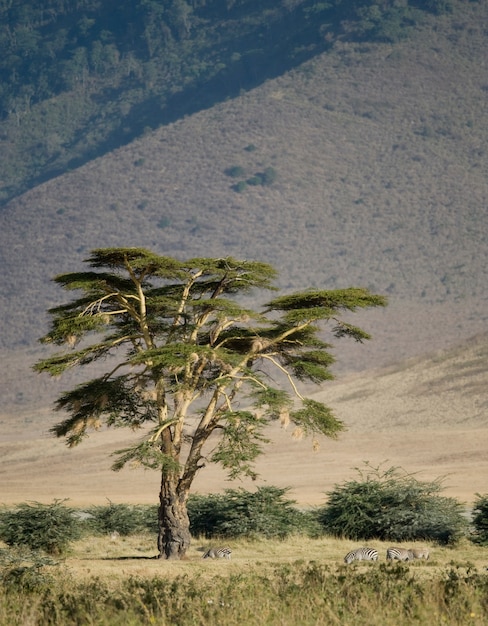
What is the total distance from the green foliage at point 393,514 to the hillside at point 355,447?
19.0 metres

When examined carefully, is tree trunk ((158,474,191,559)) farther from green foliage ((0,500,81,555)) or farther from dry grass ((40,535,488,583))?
green foliage ((0,500,81,555))

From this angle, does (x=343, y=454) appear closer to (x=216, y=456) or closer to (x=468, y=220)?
(x=216, y=456)

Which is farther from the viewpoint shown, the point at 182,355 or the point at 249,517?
the point at 249,517

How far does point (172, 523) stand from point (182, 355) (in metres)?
3.64

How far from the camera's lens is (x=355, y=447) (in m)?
82.9

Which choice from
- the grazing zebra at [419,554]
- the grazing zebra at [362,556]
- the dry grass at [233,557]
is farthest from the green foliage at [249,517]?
the grazing zebra at [362,556]

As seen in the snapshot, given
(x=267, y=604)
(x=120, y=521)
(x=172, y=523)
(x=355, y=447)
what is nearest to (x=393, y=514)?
(x=172, y=523)

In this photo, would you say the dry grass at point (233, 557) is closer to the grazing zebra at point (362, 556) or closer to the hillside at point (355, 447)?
the grazing zebra at point (362, 556)

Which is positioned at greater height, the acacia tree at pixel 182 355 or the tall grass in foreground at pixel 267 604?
the acacia tree at pixel 182 355

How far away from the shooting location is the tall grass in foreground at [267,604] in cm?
1302

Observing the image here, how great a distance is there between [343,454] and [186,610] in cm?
6684

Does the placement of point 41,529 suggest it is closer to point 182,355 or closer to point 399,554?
point 182,355

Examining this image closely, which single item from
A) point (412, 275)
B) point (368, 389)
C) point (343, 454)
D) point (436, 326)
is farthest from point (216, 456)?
point (412, 275)

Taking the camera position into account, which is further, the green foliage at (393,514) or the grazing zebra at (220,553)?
the green foliage at (393,514)
